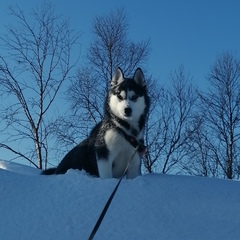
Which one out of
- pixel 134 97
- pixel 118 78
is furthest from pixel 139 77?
pixel 134 97

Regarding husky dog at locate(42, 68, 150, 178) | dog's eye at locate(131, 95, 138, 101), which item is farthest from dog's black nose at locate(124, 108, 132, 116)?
dog's eye at locate(131, 95, 138, 101)

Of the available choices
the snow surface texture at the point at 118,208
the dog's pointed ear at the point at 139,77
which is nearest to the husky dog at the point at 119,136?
the dog's pointed ear at the point at 139,77

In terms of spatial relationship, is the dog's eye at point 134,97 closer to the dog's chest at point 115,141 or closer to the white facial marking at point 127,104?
the white facial marking at point 127,104

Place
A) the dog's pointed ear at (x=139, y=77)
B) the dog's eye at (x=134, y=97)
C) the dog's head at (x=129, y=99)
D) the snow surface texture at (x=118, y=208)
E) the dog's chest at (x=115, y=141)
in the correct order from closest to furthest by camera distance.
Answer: the snow surface texture at (x=118, y=208)
the dog's chest at (x=115, y=141)
the dog's head at (x=129, y=99)
the dog's eye at (x=134, y=97)
the dog's pointed ear at (x=139, y=77)

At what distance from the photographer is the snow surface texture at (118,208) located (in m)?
3.33

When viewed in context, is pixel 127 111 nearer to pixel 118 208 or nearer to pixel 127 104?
pixel 127 104

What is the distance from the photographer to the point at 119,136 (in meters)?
5.17

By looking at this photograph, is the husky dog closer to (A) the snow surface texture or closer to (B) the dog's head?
(B) the dog's head

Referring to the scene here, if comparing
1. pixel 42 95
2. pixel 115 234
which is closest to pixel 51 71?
pixel 42 95

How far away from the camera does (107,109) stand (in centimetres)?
555

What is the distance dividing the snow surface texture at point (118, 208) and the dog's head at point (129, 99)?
Result: 1158 mm

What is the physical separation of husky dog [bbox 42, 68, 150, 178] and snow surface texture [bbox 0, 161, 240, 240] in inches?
34.2

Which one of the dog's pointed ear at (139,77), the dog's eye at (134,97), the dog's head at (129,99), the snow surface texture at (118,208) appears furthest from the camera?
the dog's pointed ear at (139,77)

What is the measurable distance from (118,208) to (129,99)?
80.0 inches
